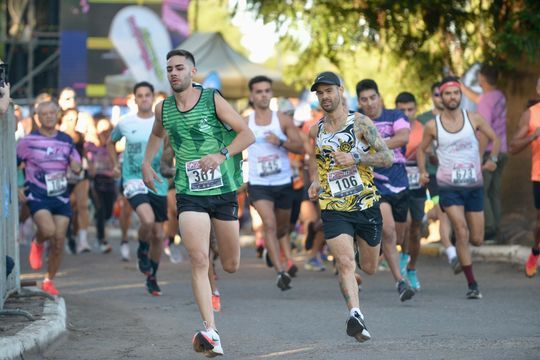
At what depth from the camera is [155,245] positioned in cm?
1396

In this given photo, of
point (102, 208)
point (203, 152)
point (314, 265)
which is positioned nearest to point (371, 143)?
point (203, 152)

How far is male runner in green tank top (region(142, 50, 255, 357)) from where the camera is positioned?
31.4 feet

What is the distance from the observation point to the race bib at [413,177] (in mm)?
14617

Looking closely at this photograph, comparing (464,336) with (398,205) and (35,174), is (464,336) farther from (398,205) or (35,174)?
(35,174)

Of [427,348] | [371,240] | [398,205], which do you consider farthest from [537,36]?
[427,348]

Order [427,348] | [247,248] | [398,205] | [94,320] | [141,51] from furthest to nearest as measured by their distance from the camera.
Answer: [141,51] < [247,248] < [398,205] < [94,320] < [427,348]

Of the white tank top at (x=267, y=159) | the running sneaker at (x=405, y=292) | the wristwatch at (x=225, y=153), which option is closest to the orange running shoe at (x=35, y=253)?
the white tank top at (x=267, y=159)

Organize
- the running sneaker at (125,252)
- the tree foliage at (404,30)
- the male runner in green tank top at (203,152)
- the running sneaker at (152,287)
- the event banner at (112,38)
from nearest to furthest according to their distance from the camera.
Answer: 1. the male runner in green tank top at (203,152)
2. the running sneaker at (152,287)
3. the tree foliage at (404,30)
4. the running sneaker at (125,252)
5. the event banner at (112,38)

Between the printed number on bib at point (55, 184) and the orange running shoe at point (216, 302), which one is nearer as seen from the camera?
the orange running shoe at point (216, 302)

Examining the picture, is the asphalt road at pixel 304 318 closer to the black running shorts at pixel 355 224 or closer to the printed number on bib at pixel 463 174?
the black running shorts at pixel 355 224

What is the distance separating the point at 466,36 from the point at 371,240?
29.3 ft

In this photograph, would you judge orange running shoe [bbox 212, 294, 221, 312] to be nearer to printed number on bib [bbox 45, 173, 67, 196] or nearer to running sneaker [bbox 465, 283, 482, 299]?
running sneaker [bbox 465, 283, 482, 299]

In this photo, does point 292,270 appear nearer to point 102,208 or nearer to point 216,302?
point 216,302

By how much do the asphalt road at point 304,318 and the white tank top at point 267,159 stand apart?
3.76 feet
